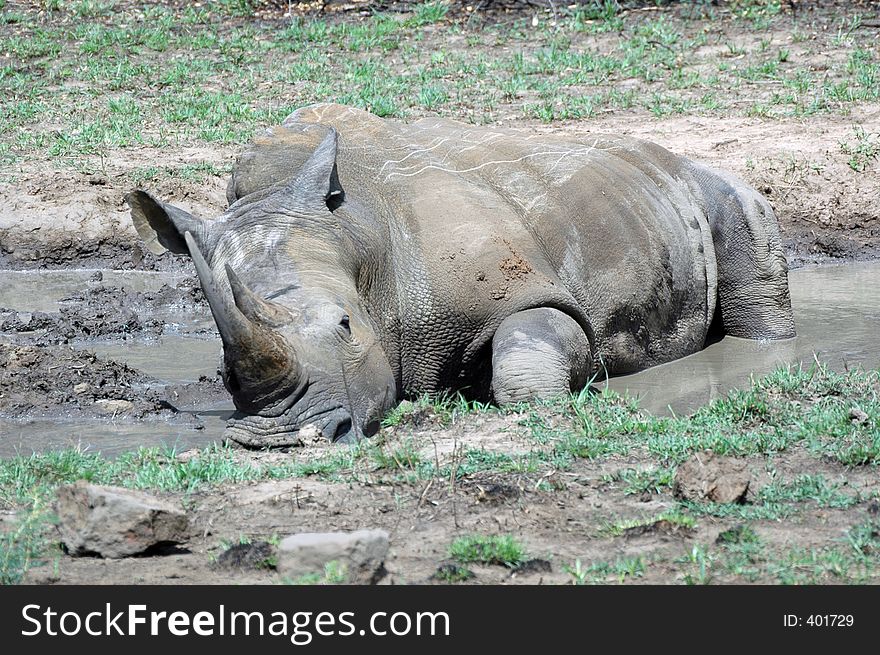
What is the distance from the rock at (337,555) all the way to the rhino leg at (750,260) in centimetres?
529

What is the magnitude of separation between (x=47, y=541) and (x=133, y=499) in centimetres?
37

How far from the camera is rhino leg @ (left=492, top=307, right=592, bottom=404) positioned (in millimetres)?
5984

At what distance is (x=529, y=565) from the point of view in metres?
3.51

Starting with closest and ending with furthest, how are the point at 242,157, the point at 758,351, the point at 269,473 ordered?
the point at 269,473 < the point at 242,157 < the point at 758,351

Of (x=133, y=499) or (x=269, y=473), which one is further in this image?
(x=269, y=473)

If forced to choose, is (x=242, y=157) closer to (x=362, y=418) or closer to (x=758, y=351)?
(x=362, y=418)

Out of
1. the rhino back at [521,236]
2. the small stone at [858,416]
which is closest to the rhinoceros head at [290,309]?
the rhino back at [521,236]

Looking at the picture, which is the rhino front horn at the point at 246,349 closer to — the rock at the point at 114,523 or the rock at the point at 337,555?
the rock at the point at 114,523

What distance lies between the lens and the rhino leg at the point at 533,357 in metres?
5.98

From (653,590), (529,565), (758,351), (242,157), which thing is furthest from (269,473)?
(758,351)

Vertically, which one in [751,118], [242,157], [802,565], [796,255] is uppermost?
[242,157]

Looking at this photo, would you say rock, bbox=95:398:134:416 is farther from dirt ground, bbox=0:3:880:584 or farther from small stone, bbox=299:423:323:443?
small stone, bbox=299:423:323:443

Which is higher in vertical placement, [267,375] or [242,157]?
[242,157]

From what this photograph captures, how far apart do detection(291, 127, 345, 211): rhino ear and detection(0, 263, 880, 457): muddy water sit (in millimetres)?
1142
